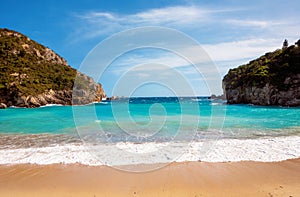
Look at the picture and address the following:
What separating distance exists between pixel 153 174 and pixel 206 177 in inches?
62.3

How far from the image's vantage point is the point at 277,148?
1027cm

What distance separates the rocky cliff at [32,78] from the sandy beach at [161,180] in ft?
→ 159

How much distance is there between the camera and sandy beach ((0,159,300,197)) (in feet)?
18.8

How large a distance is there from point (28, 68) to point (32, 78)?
273 inches

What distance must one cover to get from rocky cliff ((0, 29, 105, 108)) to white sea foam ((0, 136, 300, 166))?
45227mm

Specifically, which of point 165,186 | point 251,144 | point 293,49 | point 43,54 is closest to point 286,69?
point 293,49

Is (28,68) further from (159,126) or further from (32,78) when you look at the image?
(159,126)

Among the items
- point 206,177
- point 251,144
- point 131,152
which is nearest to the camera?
point 206,177

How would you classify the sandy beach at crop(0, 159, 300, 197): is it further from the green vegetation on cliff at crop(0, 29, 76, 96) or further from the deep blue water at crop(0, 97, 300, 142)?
the green vegetation on cliff at crop(0, 29, 76, 96)

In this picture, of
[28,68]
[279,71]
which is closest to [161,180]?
[279,71]

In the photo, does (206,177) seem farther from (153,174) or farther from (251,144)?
(251,144)

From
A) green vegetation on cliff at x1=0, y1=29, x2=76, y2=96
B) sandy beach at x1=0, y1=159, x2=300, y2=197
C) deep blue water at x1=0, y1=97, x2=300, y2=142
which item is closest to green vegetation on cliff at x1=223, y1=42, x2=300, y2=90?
deep blue water at x1=0, y1=97, x2=300, y2=142

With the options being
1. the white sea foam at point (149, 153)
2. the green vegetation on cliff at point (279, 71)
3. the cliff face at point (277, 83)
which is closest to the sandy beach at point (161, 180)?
the white sea foam at point (149, 153)

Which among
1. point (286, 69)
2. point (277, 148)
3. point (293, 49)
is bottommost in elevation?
point (277, 148)
